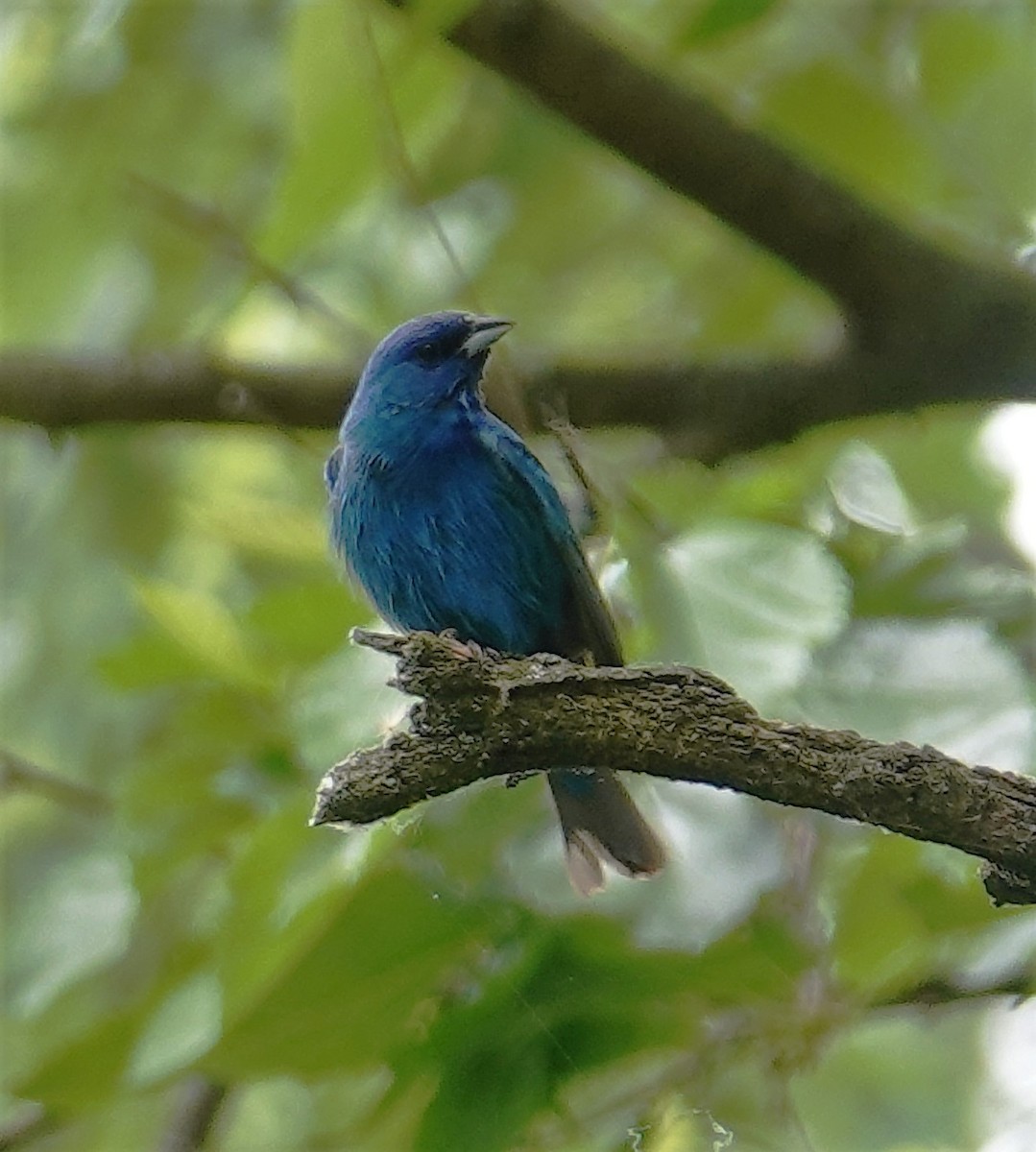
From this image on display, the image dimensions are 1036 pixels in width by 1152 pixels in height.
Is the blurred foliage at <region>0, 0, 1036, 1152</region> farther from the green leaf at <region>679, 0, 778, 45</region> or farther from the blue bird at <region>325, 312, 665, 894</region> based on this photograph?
the blue bird at <region>325, 312, 665, 894</region>

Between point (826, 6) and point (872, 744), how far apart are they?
328 centimetres

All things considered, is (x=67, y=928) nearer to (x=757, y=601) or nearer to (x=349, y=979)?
(x=349, y=979)

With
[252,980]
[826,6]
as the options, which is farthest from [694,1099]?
[826,6]

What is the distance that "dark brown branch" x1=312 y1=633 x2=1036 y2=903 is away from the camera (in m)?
1.88

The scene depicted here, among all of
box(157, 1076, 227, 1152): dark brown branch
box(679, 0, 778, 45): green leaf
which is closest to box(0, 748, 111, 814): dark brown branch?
box(157, 1076, 227, 1152): dark brown branch

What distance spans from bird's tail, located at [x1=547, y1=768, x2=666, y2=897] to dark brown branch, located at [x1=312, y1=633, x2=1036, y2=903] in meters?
0.77

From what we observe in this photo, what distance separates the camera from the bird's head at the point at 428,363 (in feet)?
11.7

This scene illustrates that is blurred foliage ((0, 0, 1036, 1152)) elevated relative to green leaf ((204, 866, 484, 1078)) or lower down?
elevated

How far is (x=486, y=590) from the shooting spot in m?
3.31

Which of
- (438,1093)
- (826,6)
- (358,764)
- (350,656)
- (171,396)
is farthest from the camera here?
(826,6)

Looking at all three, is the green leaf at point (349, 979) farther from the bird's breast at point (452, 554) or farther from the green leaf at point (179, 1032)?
the bird's breast at point (452, 554)

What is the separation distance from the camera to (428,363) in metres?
3.66

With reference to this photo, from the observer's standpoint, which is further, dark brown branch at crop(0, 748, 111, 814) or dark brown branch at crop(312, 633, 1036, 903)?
dark brown branch at crop(0, 748, 111, 814)

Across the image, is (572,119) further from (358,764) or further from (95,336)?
(358,764)
